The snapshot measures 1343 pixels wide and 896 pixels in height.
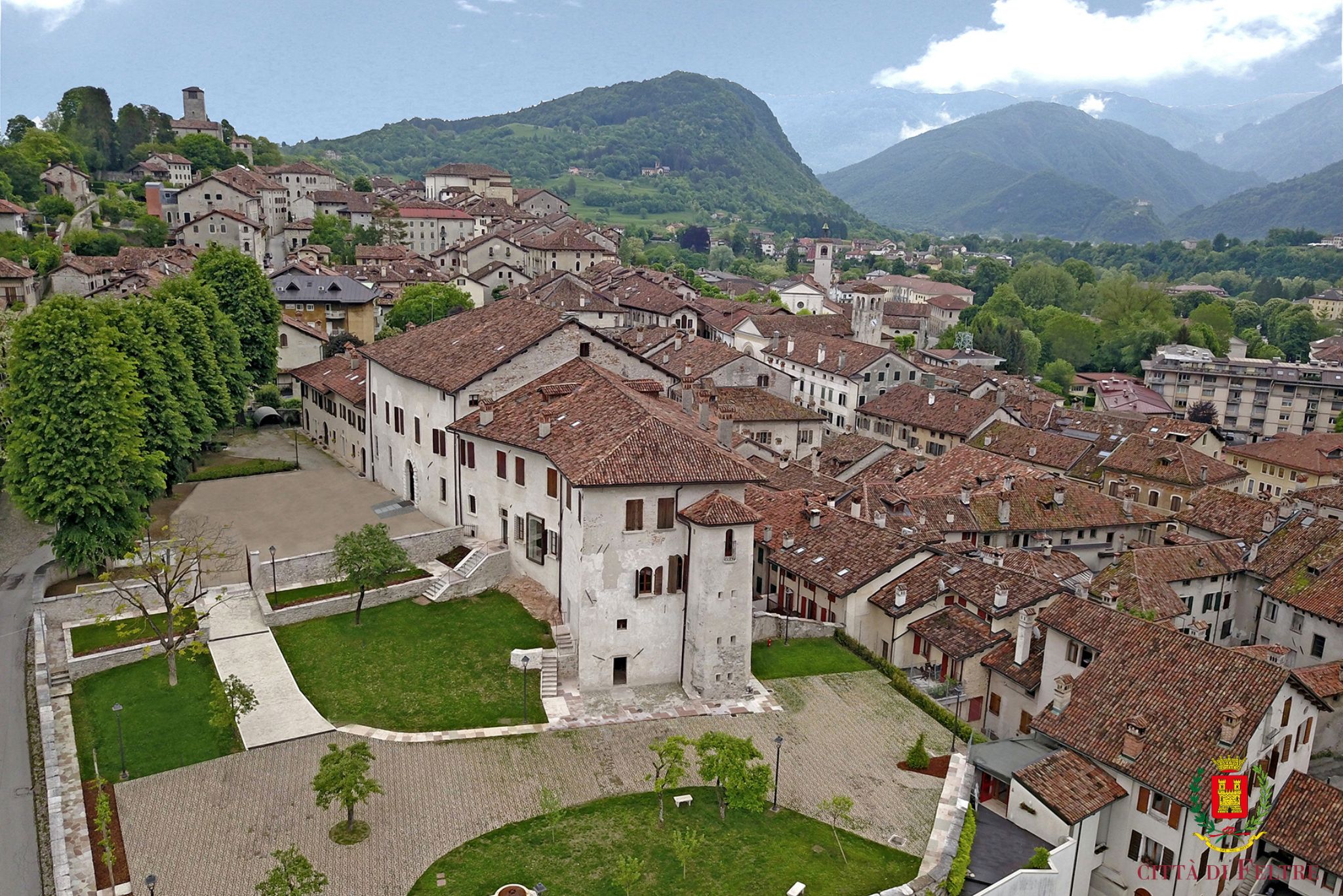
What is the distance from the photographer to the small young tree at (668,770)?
2884 centimetres

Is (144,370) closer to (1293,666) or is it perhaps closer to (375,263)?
(1293,666)

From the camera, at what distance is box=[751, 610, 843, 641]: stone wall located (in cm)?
4231

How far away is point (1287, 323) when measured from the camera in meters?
173

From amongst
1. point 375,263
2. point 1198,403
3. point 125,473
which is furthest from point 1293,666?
point 375,263

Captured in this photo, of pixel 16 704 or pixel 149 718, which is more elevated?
pixel 149 718

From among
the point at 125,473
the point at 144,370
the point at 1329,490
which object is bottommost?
the point at 1329,490

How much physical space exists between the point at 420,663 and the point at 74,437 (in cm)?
1645

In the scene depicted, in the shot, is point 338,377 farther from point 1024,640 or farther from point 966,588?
point 1024,640

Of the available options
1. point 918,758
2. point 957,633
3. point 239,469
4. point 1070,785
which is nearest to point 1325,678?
point 957,633

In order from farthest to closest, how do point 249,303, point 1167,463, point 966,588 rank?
point 249,303, point 1167,463, point 966,588

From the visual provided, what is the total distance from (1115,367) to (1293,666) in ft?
364

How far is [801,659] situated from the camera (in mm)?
40812

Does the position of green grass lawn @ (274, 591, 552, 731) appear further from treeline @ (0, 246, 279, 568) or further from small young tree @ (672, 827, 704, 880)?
treeline @ (0, 246, 279, 568)

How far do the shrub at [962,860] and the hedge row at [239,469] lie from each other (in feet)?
145
